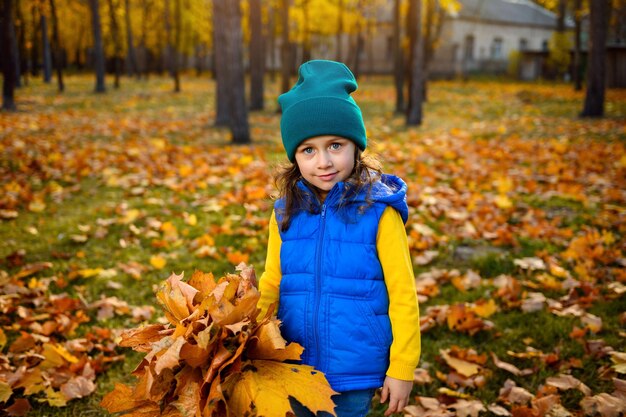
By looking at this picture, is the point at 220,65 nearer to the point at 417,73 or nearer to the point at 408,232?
the point at 417,73

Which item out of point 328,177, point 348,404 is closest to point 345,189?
point 328,177

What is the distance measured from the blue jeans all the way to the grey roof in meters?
43.7

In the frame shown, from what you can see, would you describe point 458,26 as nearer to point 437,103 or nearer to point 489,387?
point 437,103

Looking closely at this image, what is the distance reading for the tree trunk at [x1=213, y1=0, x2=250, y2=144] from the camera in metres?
8.73

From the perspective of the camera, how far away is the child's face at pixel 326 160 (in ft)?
5.89

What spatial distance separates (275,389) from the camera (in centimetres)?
142

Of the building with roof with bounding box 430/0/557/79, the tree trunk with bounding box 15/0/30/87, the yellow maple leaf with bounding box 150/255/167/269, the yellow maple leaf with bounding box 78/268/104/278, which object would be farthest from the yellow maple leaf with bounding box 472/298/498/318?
the building with roof with bounding box 430/0/557/79

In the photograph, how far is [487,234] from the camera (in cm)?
464

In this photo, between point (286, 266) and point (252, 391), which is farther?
point (286, 266)

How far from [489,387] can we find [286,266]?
155 cm

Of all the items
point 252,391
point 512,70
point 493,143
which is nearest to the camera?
point 252,391

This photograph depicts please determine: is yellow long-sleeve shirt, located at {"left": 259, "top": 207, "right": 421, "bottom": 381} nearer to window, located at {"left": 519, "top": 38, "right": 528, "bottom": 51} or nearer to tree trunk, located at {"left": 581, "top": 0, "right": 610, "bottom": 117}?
tree trunk, located at {"left": 581, "top": 0, "right": 610, "bottom": 117}

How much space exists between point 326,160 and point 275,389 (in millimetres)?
804

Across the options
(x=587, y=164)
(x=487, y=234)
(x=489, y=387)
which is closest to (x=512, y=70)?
(x=587, y=164)
